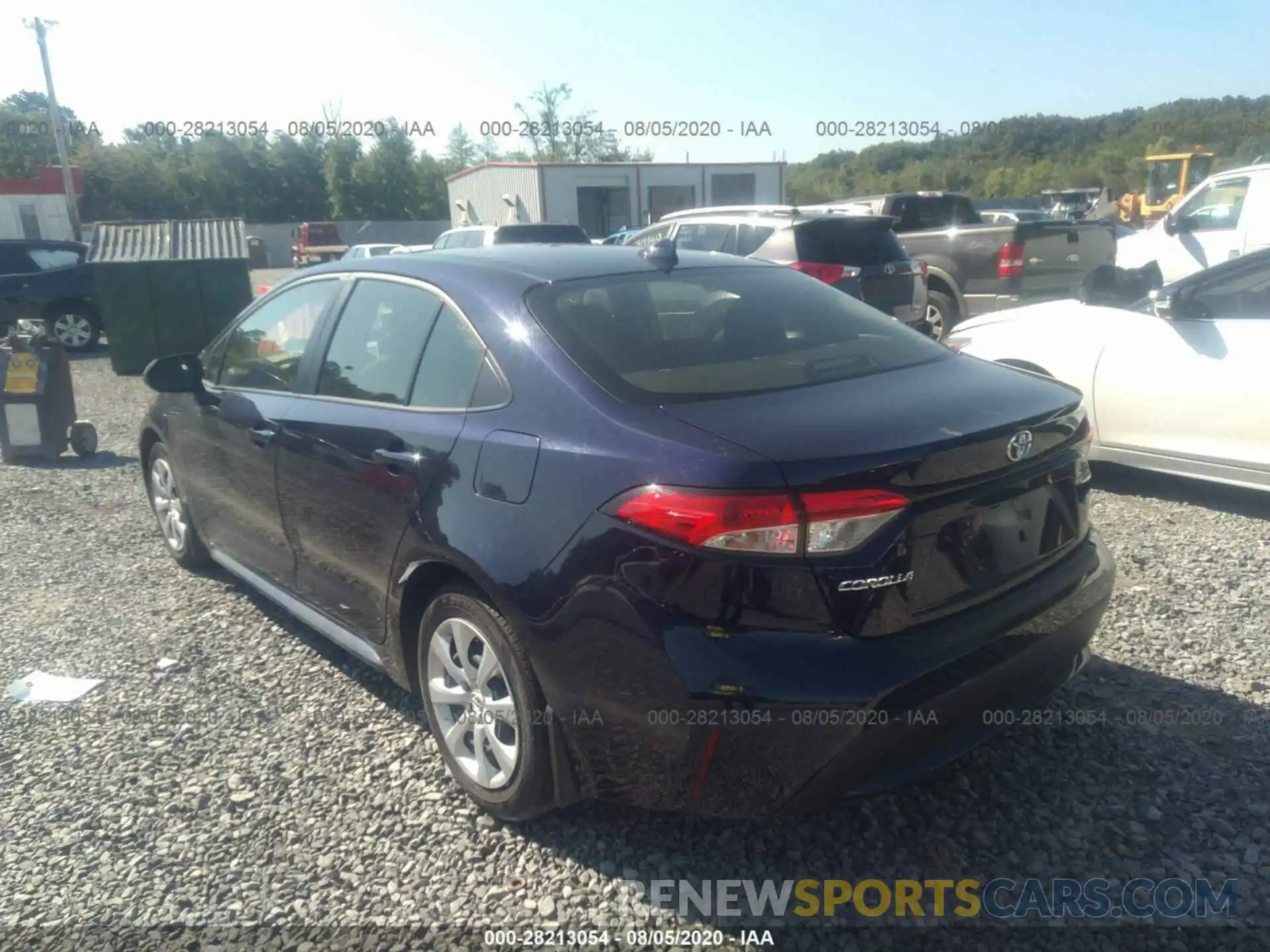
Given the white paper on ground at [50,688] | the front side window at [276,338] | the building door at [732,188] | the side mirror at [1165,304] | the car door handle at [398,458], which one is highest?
the building door at [732,188]

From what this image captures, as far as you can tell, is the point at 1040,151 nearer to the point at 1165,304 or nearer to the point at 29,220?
the point at 29,220

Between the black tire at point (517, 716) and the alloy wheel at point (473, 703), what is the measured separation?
0.02 m

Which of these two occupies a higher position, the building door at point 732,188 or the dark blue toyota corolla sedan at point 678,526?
the building door at point 732,188

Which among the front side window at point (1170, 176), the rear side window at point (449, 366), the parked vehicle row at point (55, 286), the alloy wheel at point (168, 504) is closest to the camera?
the rear side window at point (449, 366)

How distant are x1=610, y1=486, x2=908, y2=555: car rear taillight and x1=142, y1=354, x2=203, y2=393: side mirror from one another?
9.93ft

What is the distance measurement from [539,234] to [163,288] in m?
5.64

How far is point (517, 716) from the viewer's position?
2.67 meters

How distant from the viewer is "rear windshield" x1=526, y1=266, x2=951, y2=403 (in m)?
2.72

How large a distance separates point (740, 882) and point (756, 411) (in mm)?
1257

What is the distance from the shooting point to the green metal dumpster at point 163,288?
13.0 meters

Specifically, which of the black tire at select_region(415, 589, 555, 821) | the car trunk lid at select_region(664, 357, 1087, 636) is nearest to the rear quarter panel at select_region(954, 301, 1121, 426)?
the car trunk lid at select_region(664, 357, 1087, 636)

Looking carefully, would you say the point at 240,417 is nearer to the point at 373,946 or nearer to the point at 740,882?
the point at 373,946

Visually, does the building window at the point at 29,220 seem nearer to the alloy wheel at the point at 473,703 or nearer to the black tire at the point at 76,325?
the black tire at the point at 76,325

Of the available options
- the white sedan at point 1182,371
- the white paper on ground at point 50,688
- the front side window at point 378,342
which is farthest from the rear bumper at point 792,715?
the white sedan at point 1182,371
